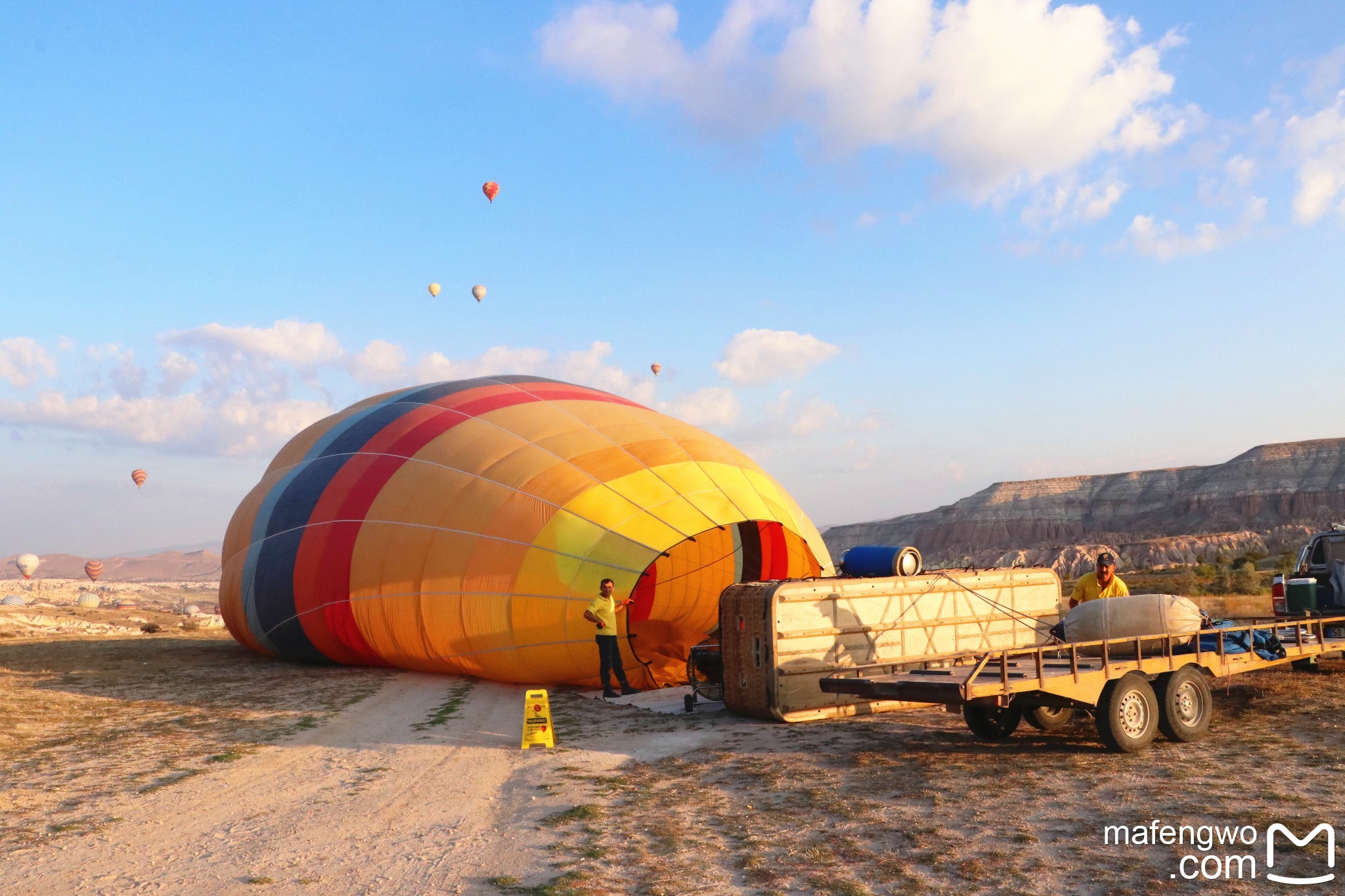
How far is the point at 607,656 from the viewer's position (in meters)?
12.1

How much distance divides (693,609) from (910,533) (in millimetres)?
109256

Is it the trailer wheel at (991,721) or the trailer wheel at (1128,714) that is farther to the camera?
the trailer wheel at (991,721)

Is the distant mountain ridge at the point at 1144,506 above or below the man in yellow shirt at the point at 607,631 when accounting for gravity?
above

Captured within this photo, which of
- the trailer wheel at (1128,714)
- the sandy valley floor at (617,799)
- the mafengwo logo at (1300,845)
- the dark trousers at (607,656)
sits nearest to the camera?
the mafengwo logo at (1300,845)

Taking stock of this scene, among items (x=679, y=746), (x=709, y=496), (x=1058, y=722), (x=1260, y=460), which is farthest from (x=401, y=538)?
(x=1260, y=460)

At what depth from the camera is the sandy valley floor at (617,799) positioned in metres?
5.32

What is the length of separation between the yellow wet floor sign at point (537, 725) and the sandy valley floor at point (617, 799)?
7.0 inches

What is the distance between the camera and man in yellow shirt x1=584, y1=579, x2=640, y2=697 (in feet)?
38.8

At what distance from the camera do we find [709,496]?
1310 centimetres

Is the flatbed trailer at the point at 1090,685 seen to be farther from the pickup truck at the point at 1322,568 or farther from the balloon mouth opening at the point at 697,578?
the balloon mouth opening at the point at 697,578

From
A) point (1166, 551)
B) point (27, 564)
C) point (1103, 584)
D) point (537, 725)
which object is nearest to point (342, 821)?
point (537, 725)

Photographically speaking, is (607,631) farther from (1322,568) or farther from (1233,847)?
(1322,568)

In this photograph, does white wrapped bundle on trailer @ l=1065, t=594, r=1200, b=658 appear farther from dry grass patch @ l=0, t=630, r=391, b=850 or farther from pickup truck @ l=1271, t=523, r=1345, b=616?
dry grass patch @ l=0, t=630, r=391, b=850

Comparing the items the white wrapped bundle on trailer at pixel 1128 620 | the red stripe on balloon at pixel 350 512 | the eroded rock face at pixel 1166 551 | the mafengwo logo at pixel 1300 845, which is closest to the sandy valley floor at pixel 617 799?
the mafengwo logo at pixel 1300 845
